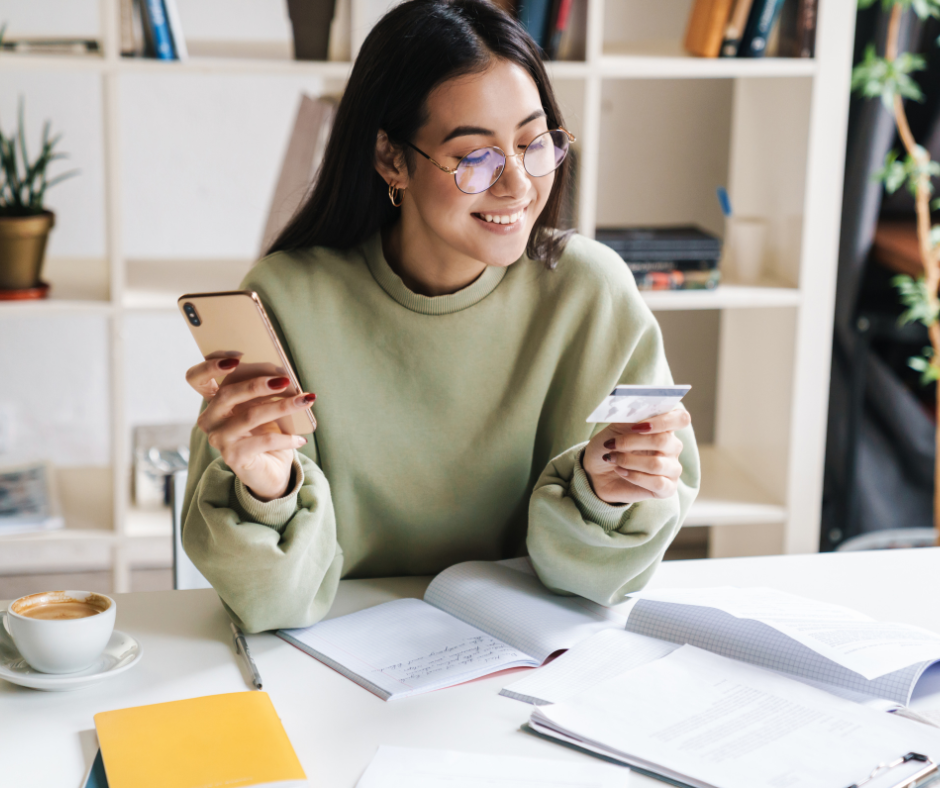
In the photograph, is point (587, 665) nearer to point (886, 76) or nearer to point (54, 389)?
point (886, 76)

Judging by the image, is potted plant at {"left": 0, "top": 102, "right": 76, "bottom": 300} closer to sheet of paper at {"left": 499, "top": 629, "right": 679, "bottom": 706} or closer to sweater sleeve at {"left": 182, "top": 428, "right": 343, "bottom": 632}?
sweater sleeve at {"left": 182, "top": 428, "right": 343, "bottom": 632}

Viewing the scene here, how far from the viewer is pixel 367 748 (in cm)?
86

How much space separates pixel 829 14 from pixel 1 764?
2.02 metres

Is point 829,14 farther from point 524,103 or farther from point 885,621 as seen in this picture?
point 885,621

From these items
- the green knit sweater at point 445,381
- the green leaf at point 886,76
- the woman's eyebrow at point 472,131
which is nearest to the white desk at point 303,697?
the green knit sweater at point 445,381

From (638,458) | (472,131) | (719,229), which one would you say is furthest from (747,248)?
(638,458)

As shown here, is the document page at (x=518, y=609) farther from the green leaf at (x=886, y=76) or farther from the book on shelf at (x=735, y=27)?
the green leaf at (x=886, y=76)

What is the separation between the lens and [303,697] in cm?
94

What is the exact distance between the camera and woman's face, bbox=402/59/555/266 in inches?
47.0

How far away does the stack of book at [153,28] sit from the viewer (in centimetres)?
195

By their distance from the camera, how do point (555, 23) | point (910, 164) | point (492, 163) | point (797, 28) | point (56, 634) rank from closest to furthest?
point (56, 634), point (492, 163), point (555, 23), point (797, 28), point (910, 164)

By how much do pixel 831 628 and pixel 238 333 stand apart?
65cm

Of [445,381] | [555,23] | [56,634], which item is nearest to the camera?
[56,634]

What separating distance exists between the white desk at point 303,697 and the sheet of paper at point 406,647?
0.02 metres
